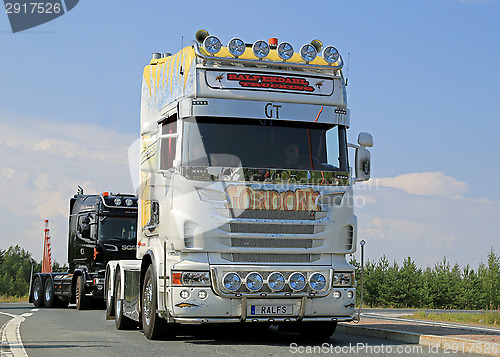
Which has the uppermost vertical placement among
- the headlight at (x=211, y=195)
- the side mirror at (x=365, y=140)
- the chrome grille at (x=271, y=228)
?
the side mirror at (x=365, y=140)

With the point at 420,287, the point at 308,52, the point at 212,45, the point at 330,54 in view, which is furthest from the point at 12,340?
the point at 420,287

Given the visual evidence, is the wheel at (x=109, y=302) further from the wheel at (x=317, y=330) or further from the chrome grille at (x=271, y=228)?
the chrome grille at (x=271, y=228)

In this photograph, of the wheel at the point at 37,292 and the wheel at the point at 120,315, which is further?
the wheel at the point at 37,292

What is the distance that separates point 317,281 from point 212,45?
155 inches

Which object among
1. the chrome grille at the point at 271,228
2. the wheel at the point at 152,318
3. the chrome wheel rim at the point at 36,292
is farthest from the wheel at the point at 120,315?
the chrome wheel rim at the point at 36,292

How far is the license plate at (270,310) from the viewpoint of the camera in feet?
36.1

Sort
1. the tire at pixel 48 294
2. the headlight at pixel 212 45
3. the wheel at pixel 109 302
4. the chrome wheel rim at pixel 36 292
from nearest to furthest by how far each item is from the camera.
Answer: the headlight at pixel 212 45, the wheel at pixel 109 302, the tire at pixel 48 294, the chrome wheel rim at pixel 36 292

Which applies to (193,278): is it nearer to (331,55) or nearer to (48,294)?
(331,55)

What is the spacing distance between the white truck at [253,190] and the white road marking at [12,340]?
6.77 feet

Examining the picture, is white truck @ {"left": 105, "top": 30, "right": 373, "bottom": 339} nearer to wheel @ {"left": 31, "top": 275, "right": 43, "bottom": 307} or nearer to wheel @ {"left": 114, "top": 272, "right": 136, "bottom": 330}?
wheel @ {"left": 114, "top": 272, "right": 136, "bottom": 330}

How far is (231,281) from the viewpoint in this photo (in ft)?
35.9

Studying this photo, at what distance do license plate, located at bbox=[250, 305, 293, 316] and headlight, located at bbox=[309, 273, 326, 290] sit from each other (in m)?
0.46

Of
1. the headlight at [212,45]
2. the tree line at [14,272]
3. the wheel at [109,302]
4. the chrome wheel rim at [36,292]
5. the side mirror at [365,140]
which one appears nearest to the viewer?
the headlight at [212,45]

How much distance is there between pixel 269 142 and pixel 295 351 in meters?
3.12
